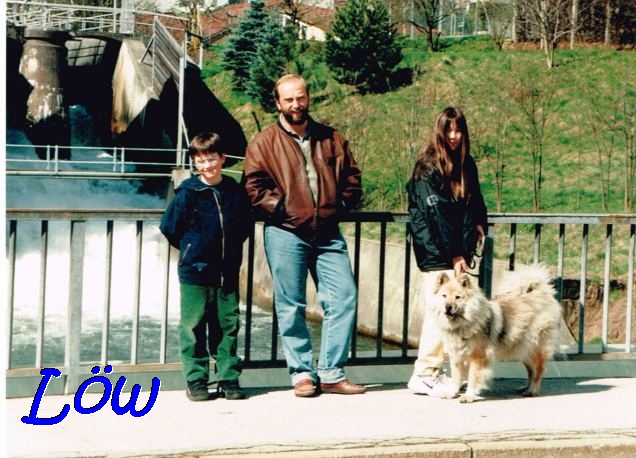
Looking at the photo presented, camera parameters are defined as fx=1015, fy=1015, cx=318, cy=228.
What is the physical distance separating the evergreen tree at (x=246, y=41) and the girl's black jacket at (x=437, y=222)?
142 feet

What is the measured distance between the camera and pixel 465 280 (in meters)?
6.36

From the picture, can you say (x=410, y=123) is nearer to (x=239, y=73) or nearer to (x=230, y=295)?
(x=239, y=73)

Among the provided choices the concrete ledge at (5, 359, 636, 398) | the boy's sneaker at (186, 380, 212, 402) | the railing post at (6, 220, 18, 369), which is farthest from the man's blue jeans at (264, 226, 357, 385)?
the railing post at (6, 220, 18, 369)

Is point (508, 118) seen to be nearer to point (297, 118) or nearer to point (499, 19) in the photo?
point (499, 19)

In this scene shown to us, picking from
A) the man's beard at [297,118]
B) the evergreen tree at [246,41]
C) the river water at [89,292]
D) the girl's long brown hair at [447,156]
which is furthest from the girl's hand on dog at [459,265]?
the evergreen tree at [246,41]

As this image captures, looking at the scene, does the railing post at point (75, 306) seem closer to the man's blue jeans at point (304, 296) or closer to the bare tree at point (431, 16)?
the man's blue jeans at point (304, 296)

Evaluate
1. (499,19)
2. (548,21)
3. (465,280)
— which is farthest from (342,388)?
(499,19)

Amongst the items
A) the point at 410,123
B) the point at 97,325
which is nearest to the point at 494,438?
the point at 97,325

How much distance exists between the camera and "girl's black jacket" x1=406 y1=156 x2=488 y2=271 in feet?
21.7

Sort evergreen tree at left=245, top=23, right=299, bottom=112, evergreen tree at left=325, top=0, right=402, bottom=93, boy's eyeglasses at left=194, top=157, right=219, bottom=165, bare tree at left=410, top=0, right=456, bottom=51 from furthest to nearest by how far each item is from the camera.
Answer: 1. bare tree at left=410, top=0, right=456, bottom=51
2. evergreen tree at left=245, top=23, right=299, bottom=112
3. evergreen tree at left=325, top=0, right=402, bottom=93
4. boy's eyeglasses at left=194, top=157, right=219, bottom=165

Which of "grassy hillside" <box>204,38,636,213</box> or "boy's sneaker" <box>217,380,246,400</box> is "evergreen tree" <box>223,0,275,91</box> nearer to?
"grassy hillside" <box>204,38,636,213</box>

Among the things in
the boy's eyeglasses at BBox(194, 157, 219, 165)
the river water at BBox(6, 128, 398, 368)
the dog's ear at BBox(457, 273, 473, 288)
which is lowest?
the river water at BBox(6, 128, 398, 368)

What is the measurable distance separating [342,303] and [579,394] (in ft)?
5.84

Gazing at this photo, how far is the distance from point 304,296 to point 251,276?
431 millimetres
